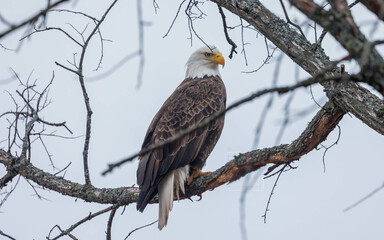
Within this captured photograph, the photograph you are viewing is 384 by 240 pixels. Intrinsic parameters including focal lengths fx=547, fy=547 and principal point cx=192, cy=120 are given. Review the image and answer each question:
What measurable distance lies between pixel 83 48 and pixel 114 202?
1453mm

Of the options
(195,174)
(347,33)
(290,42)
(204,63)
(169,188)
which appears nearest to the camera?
(347,33)

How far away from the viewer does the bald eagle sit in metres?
4.50

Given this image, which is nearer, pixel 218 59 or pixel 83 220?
pixel 83 220

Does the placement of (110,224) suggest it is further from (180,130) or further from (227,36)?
(227,36)

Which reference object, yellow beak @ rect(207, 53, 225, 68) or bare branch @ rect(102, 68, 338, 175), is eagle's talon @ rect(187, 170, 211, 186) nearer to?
yellow beak @ rect(207, 53, 225, 68)

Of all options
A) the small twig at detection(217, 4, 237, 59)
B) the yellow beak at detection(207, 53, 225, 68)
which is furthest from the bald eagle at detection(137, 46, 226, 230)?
the small twig at detection(217, 4, 237, 59)

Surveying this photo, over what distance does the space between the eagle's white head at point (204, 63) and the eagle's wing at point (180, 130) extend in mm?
245

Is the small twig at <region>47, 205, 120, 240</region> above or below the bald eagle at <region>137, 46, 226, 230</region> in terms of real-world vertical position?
below

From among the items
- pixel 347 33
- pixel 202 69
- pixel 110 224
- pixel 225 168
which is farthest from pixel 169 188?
pixel 347 33

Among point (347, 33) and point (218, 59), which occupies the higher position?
point (218, 59)

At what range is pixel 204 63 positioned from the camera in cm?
606

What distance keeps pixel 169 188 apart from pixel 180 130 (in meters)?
0.63

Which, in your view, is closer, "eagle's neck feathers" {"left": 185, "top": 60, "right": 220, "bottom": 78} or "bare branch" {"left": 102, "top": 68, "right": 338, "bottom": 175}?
"bare branch" {"left": 102, "top": 68, "right": 338, "bottom": 175}

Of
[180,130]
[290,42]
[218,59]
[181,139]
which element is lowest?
[290,42]
